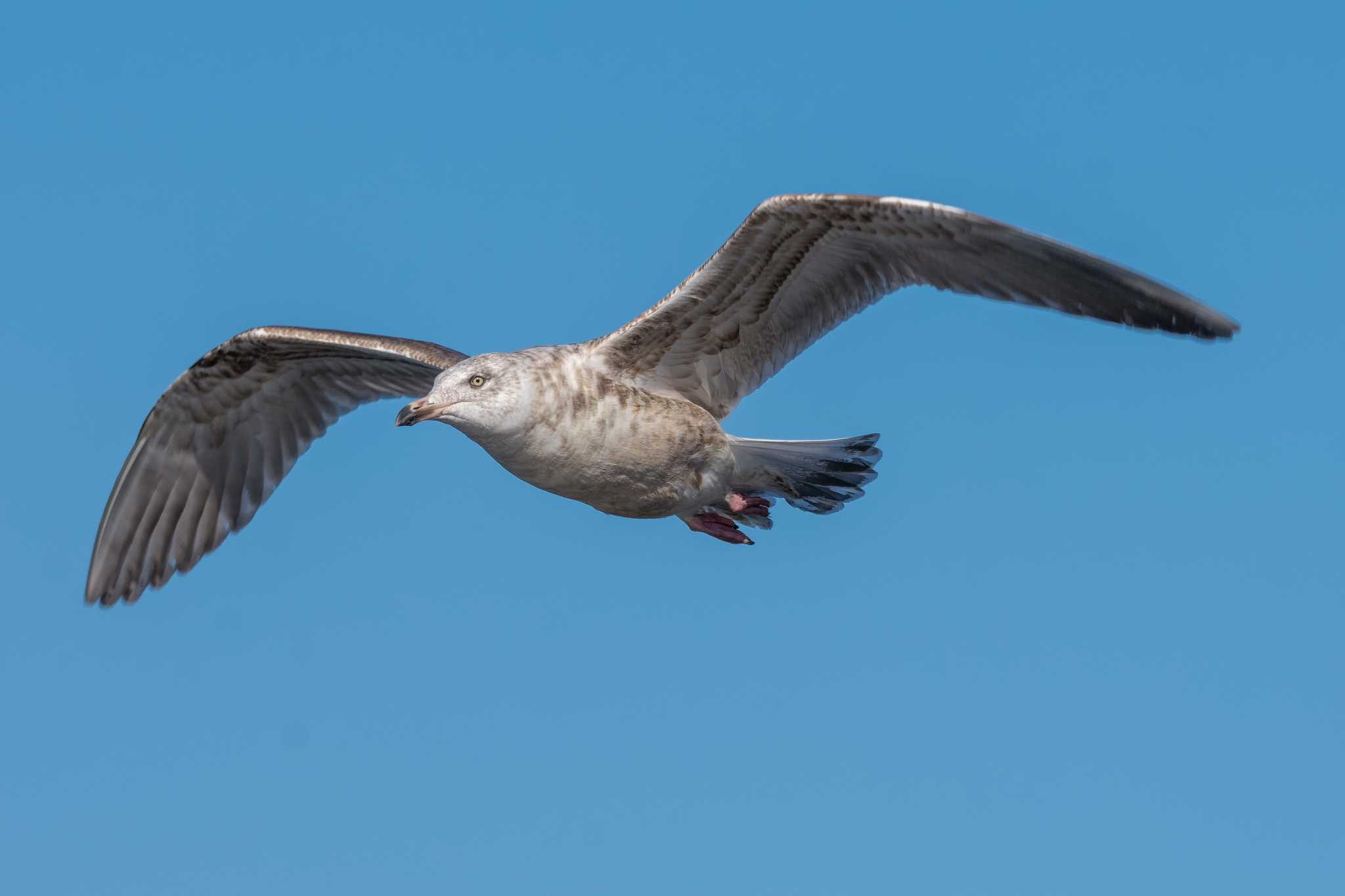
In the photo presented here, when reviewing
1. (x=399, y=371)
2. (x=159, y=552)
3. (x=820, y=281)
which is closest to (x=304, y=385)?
(x=399, y=371)

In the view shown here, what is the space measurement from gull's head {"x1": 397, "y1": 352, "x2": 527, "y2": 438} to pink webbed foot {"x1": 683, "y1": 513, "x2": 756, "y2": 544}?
2.84m

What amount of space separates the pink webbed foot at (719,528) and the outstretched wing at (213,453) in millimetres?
2853

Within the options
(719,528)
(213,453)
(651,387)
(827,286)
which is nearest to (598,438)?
(651,387)

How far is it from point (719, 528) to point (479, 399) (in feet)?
10.6

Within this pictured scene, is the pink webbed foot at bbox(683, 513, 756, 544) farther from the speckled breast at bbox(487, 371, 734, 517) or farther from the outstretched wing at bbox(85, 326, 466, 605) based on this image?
the outstretched wing at bbox(85, 326, 466, 605)

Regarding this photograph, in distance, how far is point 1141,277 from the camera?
37.7 ft

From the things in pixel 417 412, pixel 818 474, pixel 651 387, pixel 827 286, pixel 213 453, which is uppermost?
pixel 827 286

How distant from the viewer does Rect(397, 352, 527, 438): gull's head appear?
1209 cm

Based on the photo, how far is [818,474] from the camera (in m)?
14.3

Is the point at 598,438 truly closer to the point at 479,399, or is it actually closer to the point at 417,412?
the point at 479,399

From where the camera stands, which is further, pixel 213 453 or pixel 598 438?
pixel 213 453

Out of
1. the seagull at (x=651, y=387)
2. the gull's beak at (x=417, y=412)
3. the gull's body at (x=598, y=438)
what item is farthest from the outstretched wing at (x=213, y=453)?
the gull's beak at (x=417, y=412)

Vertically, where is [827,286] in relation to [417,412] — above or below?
above

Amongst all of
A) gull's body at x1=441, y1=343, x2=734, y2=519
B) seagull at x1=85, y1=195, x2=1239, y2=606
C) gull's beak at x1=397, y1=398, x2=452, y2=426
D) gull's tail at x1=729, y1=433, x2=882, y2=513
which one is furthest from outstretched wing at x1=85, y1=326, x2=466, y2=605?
gull's beak at x1=397, y1=398, x2=452, y2=426
